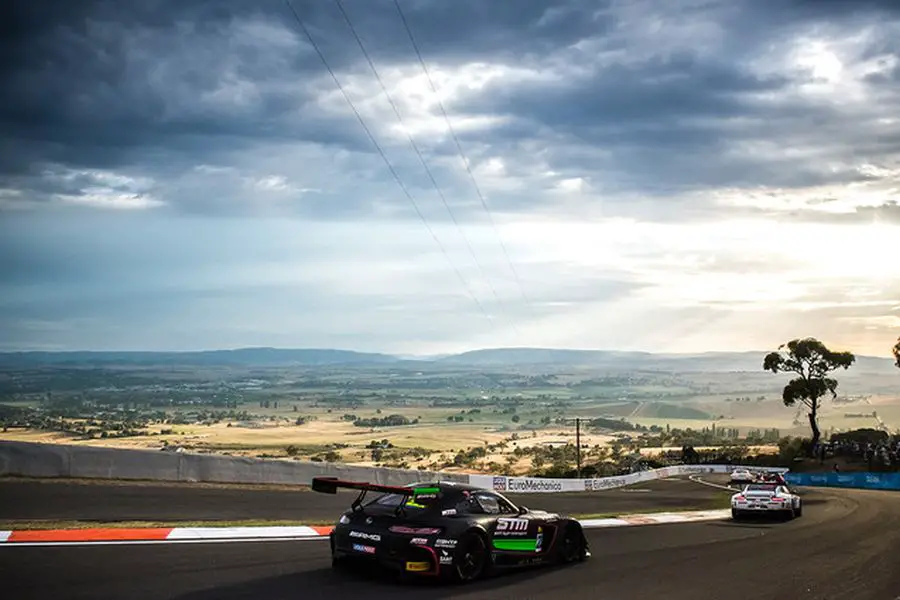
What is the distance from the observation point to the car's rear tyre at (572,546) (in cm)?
1558

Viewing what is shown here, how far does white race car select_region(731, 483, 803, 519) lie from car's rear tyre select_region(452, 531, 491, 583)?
16984 millimetres

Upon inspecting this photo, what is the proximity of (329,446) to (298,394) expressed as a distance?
62.4 metres

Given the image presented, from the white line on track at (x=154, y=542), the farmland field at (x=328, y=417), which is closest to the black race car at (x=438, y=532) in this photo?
the white line on track at (x=154, y=542)

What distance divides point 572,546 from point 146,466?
638 inches

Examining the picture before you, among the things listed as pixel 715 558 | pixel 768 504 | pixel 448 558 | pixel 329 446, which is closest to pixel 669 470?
pixel 329 446

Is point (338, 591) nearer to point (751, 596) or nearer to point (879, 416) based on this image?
point (751, 596)

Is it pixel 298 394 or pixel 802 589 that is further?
pixel 298 394

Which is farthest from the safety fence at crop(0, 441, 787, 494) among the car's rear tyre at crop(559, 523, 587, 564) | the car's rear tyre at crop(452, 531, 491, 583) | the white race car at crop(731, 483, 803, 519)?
the car's rear tyre at crop(452, 531, 491, 583)

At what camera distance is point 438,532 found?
42.2 feet

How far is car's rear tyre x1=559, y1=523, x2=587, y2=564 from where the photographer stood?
15578mm

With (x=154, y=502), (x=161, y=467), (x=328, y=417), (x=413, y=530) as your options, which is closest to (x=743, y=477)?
(x=161, y=467)

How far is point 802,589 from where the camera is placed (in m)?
14.1

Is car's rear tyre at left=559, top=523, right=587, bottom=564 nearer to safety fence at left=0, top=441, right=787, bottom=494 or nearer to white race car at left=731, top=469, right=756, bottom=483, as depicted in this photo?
safety fence at left=0, top=441, right=787, bottom=494

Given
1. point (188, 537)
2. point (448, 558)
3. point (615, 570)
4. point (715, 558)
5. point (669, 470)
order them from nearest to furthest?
1. point (448, 558)
2. point (615, 570)
3. point (188, 537)
4. point (715, 558)
5. point (669, 470)
